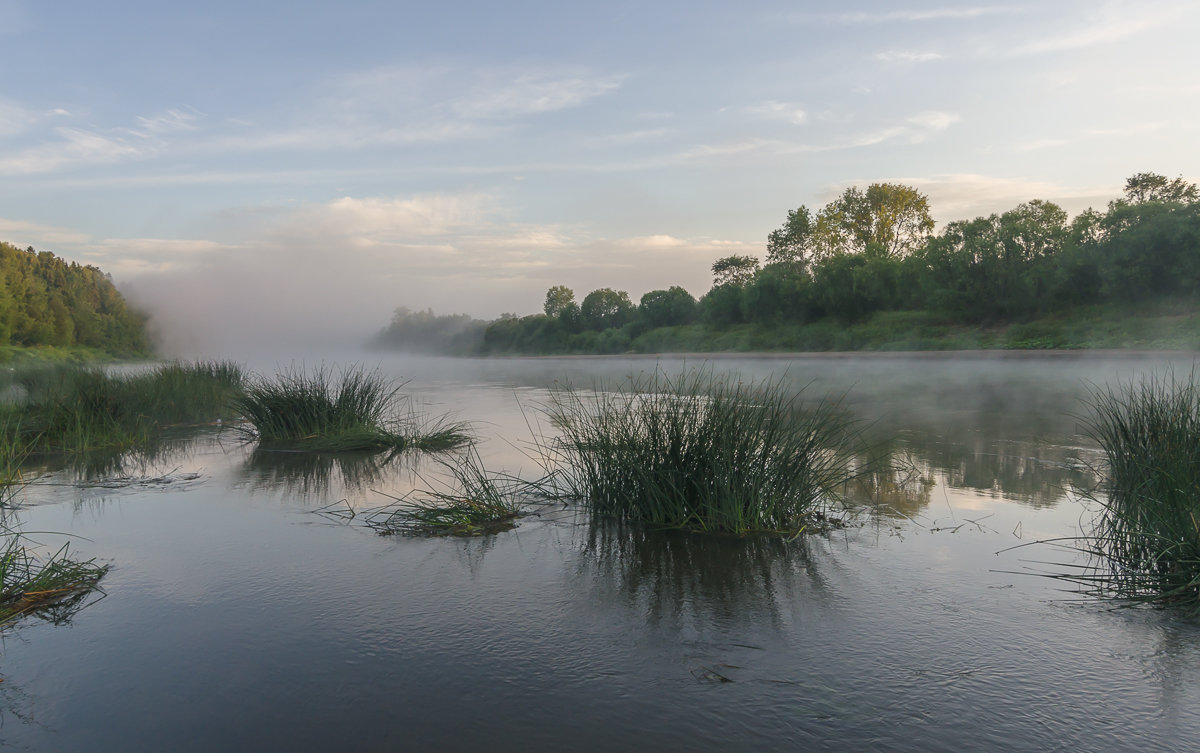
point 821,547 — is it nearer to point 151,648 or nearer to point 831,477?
point 831,477

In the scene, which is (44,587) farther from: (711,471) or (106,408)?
(106,408)

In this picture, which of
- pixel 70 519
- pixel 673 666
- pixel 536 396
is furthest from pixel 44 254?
pixel 673 666

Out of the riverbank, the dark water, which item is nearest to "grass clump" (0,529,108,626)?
the dark water

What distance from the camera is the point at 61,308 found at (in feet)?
187

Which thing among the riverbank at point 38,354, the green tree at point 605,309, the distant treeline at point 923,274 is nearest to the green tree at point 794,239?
the distant treeline at point 923,274

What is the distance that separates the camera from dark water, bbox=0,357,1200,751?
8.48 ft

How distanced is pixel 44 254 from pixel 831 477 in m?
85.1

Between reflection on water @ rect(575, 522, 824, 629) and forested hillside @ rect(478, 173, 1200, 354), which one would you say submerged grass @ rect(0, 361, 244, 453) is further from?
forested hillside @ rect(478, 173, 1200, 354)

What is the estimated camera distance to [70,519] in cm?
560

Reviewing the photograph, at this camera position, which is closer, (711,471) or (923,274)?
(711,471)

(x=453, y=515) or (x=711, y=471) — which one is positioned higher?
(x=711, y=471)

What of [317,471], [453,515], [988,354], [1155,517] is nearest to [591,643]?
[453,515]

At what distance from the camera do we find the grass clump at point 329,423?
8.97m

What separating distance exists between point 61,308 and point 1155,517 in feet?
223
